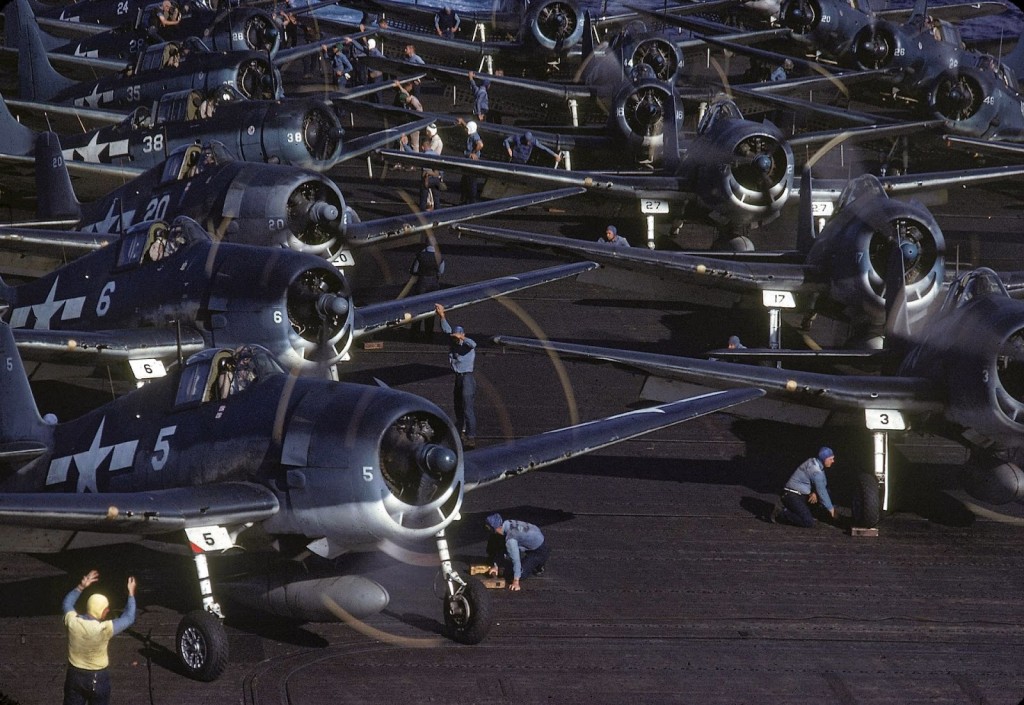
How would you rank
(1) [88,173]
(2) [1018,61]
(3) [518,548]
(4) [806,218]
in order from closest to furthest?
(3) [518,548] < (4) [806,218] < (1) [88,173] < (2) [1018,61]

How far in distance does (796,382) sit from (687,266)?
4973 mm

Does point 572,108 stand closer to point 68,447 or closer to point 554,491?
point 554,491

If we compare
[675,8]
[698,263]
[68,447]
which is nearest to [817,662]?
[68,447]

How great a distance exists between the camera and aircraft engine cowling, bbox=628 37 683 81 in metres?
34.3

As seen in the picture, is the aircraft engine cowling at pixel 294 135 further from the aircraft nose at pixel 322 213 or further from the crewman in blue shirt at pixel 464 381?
the crewman in blue shirt at pixel 464 381

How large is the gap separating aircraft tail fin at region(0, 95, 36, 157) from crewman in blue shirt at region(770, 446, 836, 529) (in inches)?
703

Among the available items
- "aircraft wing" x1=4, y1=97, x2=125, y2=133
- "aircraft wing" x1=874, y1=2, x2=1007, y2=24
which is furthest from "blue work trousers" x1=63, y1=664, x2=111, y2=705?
"aircraft wing" x1=874, y1=2, x2=1007, y2=24

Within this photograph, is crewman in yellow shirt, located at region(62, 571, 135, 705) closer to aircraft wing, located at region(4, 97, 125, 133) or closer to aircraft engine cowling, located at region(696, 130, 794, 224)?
aircraft engine cowling, located at region(696, 130, 794, 224)

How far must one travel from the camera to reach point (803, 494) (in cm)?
1688

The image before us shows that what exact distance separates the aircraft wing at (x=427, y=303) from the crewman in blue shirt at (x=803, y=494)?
17.3ft

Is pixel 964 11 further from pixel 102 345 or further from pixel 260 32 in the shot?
pixel 102 345

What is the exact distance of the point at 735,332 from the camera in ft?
76.6

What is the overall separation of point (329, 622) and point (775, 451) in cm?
767

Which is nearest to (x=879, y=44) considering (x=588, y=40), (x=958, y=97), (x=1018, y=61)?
(x=958, y=97)
